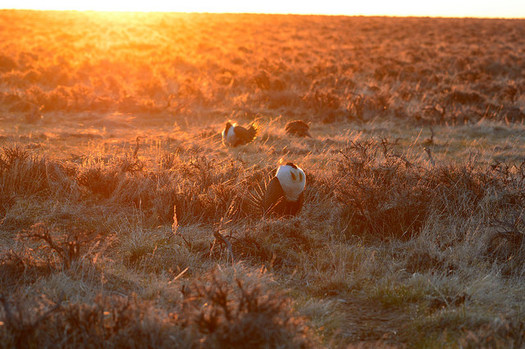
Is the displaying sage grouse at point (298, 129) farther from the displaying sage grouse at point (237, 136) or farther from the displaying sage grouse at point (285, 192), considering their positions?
the displaying sage grouse at point (285, 192)

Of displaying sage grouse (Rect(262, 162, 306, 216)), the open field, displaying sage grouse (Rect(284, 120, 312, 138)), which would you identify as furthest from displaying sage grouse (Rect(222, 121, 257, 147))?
displaying sage grouse (Rect(262, 162, 306, 216))

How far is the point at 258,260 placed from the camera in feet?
13.6

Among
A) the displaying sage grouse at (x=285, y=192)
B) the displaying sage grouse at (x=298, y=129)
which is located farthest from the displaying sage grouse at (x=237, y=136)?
the displaying sage grouse at (x=285, y=192)

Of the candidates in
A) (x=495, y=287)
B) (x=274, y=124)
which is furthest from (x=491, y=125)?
(x=495, y=287)

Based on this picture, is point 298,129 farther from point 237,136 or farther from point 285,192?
point 285,192

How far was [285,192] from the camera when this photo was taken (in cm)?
470

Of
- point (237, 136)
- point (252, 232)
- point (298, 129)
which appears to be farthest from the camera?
point (298, 129)

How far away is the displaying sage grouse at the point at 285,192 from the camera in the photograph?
15.1ft

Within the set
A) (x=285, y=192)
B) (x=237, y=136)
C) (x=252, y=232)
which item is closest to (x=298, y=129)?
(x=237, y=136)

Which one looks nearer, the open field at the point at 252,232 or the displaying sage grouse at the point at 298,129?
the open field at the point at 252,232

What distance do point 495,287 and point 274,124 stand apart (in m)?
7.77

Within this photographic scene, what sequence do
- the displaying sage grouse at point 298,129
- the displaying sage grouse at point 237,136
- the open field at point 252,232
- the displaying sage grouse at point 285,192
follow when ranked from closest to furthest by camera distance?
the open field at point 252,232, the displaying sage grouse at point 285,192, the displaying sage grouse at point 237,136, the displaying sage grouse at point 298,129

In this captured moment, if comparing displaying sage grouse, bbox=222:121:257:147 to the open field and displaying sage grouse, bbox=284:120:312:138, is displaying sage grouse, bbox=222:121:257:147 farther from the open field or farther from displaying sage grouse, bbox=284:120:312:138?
displaying sage grouse, bbox=284:120:312:138

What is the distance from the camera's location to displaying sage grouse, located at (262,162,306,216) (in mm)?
4609
